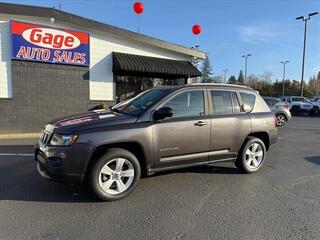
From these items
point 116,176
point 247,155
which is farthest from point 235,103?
point 116,176

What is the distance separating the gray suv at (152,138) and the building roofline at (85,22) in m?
7.63

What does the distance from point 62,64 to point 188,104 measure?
8354mm

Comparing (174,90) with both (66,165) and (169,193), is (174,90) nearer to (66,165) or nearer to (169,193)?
(169,193)

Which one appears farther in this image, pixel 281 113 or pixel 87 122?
pixel 281 113

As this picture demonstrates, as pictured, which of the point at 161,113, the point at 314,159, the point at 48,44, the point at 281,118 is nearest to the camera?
the point at 161,113

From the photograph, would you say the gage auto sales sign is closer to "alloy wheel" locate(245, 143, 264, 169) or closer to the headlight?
the headlight

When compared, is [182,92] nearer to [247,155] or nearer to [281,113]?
[247,155]

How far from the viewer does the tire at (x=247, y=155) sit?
5934 millimetres

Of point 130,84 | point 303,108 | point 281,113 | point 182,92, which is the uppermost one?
point 130,84

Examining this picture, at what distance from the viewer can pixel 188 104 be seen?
526cm

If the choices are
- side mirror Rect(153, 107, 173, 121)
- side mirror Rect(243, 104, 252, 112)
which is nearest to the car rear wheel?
side mirror Rect(243, 104, 252, 112)

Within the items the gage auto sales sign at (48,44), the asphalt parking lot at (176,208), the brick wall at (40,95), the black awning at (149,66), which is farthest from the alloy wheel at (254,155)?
the gage auto sales sign at (48,44)

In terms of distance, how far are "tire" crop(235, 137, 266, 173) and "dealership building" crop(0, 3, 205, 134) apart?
7.88m

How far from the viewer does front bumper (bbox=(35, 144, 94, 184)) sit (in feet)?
13.9
